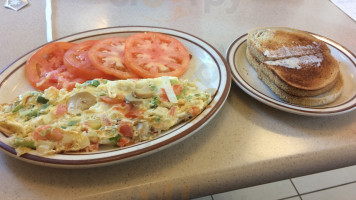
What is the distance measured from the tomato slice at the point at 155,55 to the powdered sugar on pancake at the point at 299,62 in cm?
42

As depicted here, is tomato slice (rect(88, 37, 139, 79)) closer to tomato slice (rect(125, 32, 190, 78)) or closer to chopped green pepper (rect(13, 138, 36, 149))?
tomato slice (rect(125, 32, 190, 78))

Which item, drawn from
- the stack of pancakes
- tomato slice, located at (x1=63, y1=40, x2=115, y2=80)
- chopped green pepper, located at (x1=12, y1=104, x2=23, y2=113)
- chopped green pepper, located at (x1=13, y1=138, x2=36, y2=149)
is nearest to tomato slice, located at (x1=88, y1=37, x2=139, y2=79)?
tomato slice, located at (x1=63, y1=40, x2=115, y2=80)

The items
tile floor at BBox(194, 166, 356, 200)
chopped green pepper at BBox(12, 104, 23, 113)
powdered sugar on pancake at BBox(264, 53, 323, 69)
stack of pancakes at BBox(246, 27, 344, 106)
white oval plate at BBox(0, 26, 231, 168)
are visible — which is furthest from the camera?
tile floor at BBox(194, 166, 356, 200)

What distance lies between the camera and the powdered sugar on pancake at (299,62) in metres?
1.30

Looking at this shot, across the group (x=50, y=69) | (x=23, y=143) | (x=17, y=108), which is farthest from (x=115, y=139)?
(x=50, y=69)

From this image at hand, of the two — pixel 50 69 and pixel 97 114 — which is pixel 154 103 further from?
pixel 50 69

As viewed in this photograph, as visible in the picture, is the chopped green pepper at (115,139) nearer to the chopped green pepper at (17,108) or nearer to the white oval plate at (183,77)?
the white oval plate at (183,77)

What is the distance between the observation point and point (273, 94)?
129cm

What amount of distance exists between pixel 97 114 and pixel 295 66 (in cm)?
90

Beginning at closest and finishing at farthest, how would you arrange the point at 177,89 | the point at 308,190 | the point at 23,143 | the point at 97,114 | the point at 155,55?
the point at 23,143 < the point at 97,114 < the point at 177,89 < the point at 155,55 < the point at 308,190

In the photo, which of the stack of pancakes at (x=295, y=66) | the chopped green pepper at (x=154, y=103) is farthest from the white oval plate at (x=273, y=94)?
the chopped green pepper at (x=154, y=103)

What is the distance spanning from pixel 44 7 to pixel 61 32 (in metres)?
0.43

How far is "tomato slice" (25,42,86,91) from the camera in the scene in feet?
4.15

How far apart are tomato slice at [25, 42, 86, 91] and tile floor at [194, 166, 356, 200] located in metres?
1.44
